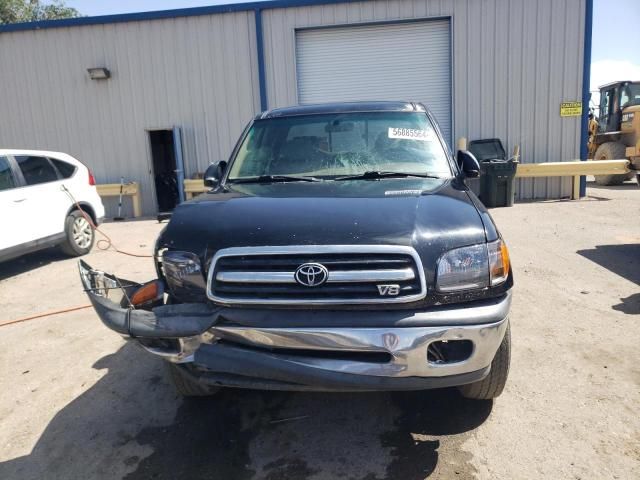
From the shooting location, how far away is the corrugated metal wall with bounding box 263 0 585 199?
39.6 feet

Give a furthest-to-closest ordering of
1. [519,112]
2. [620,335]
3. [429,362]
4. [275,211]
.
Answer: [519,112] < [620,335] < [275,211] < [429,362]

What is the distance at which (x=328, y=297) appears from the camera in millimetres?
2396

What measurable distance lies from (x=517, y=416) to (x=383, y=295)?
1.35m

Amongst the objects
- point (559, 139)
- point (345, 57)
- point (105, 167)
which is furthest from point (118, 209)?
point (559, 139)

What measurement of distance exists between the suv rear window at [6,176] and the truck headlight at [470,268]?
643 cm

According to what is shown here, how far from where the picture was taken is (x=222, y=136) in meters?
12.9

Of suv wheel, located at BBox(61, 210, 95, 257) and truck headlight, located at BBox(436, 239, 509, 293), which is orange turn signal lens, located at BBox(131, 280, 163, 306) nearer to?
truck headlight, located at BBox(436, 239, 509, 293)

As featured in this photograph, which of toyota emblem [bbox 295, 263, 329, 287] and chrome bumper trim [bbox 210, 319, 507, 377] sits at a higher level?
toyota emblem [bbox 295, 263, 329, 287]

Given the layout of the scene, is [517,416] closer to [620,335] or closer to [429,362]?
[429,362]

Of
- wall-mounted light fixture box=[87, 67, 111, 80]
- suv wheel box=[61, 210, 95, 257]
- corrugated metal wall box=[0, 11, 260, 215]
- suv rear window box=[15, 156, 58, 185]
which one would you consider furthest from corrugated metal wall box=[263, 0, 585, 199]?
suv rear window box=[15, 156, 58, 185]

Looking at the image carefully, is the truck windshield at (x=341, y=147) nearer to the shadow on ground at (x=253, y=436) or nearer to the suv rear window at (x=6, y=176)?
the shadow on ground at (x=253, y=436)

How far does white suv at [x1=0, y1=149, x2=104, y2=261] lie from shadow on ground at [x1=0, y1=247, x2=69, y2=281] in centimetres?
37

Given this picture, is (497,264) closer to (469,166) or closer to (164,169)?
(469,166)

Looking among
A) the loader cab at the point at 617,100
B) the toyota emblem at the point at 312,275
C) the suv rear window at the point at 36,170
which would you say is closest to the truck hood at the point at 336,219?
the toyota emblem at the point at 312,275
